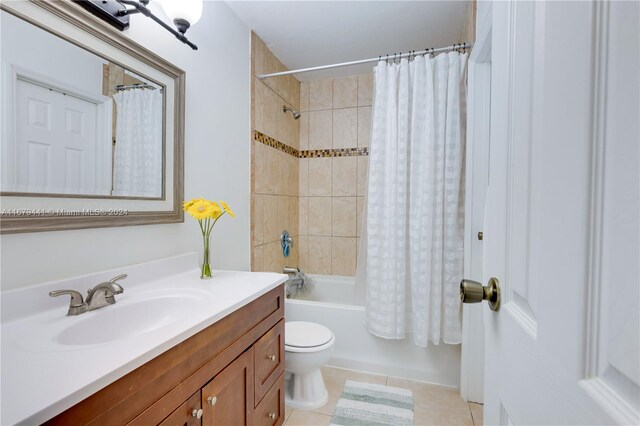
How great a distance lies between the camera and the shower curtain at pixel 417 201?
6.09 ft

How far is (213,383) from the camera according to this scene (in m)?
0.93

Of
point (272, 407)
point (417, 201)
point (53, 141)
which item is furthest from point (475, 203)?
point (53, 141)

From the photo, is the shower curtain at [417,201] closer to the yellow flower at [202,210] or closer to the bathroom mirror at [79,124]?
the yellow flower at [202,210]

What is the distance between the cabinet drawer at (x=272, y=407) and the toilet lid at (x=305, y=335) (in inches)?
9.6

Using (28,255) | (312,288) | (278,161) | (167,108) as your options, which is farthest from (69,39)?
(312,288)

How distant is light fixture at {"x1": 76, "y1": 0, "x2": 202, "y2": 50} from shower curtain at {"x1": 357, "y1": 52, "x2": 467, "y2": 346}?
4.00ft

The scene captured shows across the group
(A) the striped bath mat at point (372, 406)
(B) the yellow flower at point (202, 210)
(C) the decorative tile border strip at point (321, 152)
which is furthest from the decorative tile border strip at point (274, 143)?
(A) the striped bath mat at point (372, 406)

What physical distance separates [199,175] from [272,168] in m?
0.92

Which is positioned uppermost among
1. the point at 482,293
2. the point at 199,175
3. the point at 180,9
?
the point at 180,9

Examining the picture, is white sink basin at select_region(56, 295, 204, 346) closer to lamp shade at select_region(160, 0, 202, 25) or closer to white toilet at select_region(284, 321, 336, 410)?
white toilet at select_region(284, 321, 336, 410)

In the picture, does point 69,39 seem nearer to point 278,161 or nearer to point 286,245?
point 278,161

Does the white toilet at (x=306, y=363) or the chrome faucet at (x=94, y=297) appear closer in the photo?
the chrome faucet at (x=94, y=297)

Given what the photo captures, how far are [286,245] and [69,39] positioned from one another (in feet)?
6.51

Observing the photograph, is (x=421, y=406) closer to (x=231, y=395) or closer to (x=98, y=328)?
(x=231, y=395)
